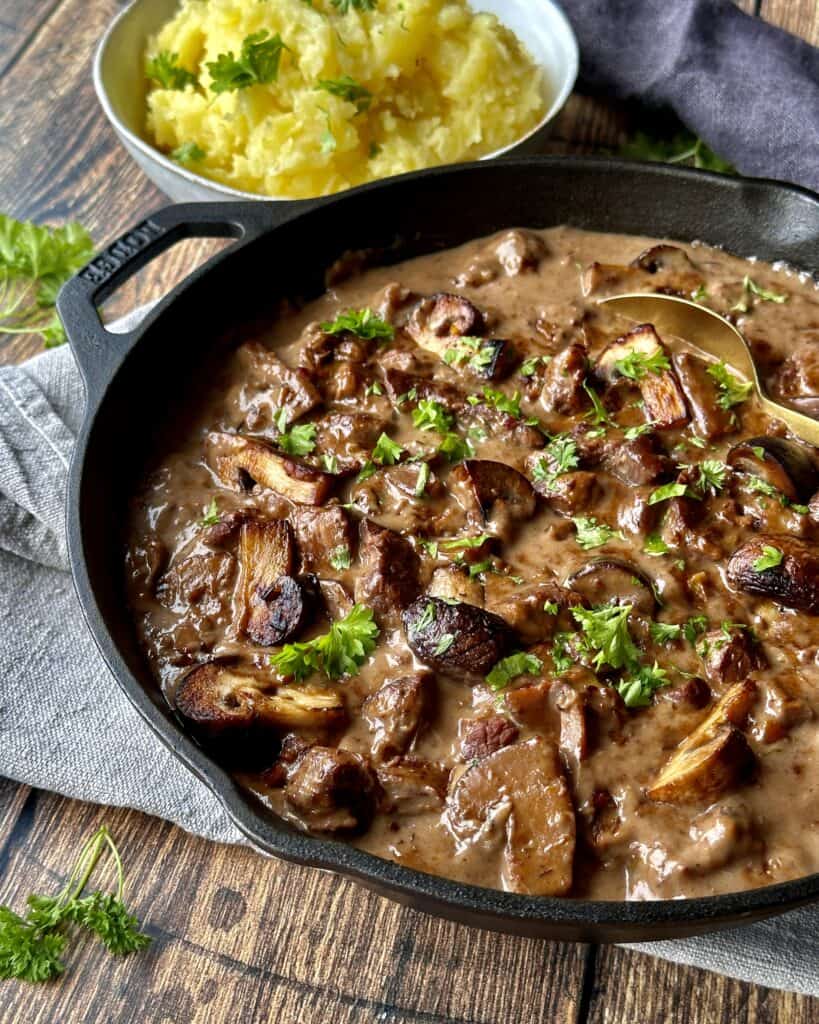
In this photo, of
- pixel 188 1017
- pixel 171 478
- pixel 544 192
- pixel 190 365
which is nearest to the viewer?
pixel 188 1017

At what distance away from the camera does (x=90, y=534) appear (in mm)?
3496

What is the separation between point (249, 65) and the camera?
4816 millimetres

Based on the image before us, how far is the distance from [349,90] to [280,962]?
3.42m

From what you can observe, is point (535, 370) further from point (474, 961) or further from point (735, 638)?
point (474, 961)

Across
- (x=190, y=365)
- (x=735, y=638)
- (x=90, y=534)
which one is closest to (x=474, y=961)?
(x=735, y=638)

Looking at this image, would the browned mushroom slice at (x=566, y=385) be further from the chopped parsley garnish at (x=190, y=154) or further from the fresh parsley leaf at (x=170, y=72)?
the fresh parsley leaf at (x=170, y=72)

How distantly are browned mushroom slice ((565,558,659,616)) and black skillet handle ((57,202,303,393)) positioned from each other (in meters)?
1.64

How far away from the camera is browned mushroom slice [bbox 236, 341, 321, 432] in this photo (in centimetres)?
401

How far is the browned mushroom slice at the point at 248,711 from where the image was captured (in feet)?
10.4

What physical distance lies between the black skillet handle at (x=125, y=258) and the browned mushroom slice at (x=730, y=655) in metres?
2.04

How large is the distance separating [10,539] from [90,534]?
816 millimetres

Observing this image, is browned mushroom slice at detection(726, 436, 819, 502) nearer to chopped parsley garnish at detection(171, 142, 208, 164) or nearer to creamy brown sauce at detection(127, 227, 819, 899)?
creamy brown sauce at detection(127, 227, 819, 899)

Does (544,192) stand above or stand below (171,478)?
above

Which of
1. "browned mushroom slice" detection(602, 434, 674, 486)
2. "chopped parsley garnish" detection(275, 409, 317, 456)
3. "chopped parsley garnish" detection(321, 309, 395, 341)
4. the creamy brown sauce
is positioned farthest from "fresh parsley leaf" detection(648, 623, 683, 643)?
"chopped parsley garnish" detection(321, 309, 395, 341)
